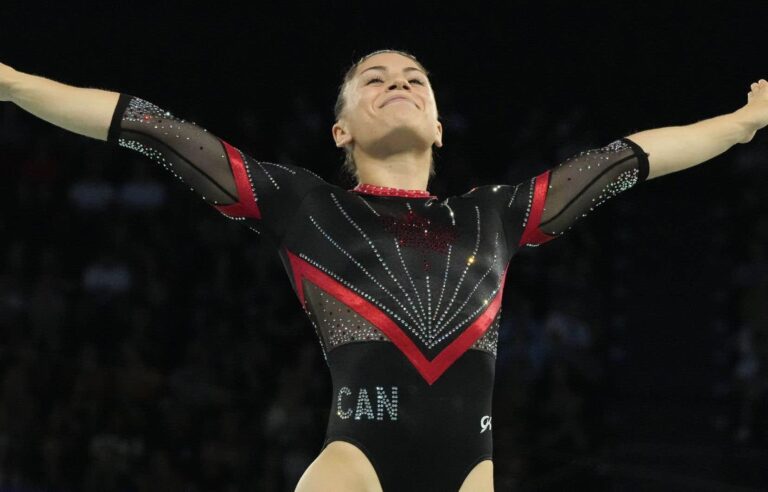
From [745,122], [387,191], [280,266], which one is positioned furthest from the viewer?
[280,266]

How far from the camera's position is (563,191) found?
139 inches

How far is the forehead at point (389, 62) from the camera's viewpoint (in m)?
3.68

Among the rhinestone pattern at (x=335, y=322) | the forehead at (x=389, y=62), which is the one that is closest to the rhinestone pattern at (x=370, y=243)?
the rhinestone pattern at (x=335, y=322)

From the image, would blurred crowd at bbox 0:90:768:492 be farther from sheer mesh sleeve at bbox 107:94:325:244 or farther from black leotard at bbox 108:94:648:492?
sheer mesh sleeve at bbox 107:94:325:244

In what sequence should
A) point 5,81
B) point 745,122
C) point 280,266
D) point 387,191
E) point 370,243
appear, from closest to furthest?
point 5,81 < point 370,243 < point 387,191 < point 745,122 < point 280,266

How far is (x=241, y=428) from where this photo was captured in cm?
626

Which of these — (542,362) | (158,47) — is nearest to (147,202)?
(158,47)

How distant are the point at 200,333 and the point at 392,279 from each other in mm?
3993

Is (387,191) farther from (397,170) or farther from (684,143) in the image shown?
(684,143)

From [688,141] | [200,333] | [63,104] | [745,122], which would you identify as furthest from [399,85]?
[200,333]

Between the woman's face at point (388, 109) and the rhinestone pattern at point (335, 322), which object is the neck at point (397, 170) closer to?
the woman's face at point (388, 109)

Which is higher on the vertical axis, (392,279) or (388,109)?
(388,109)

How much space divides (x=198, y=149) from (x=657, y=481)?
3794 mm

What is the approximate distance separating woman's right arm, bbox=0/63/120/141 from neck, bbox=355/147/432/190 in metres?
0.83
